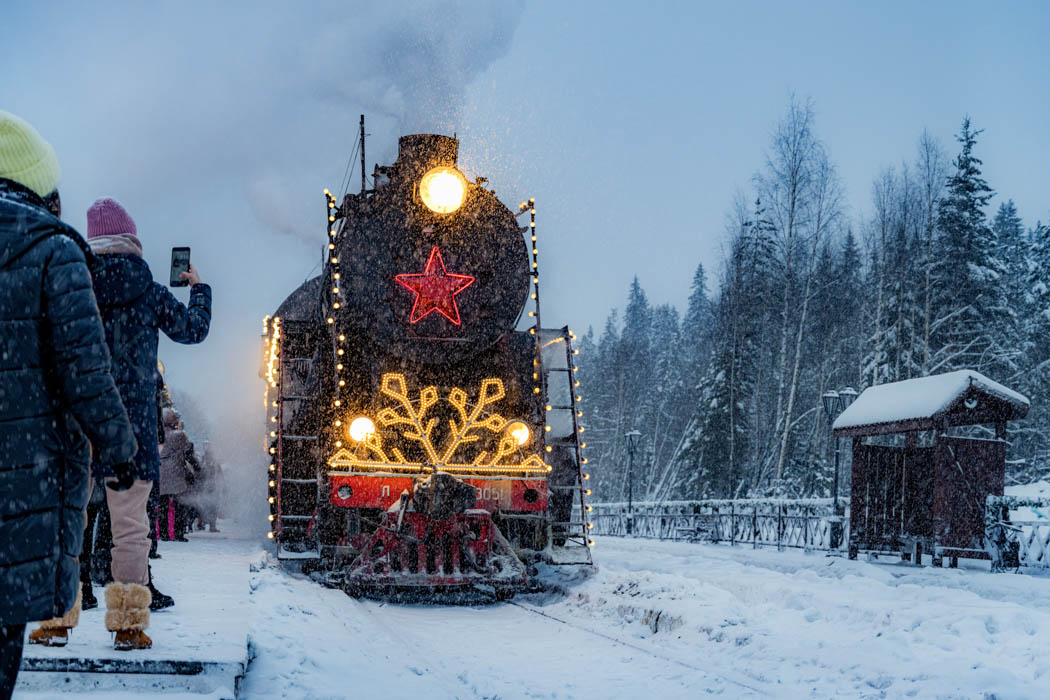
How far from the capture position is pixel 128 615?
420 centimetres

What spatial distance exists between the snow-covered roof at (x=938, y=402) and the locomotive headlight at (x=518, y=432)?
24.1 feet

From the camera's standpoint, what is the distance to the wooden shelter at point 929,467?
48.3ft

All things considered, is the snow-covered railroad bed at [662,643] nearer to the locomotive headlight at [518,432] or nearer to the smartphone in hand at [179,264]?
the locomotive headlight at [518,432]

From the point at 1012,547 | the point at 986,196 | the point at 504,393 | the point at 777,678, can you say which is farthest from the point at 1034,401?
the point at 777,678

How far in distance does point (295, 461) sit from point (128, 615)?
6.88m

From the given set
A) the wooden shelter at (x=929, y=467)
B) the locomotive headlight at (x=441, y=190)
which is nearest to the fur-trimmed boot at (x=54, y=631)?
the locomotive headlight at (x=441, y=190)

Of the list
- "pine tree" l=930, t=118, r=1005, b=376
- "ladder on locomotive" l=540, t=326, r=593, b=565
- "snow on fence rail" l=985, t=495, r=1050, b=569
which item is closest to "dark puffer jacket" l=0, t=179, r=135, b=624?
"ladder on locomotive" l=540, t=326, r=593, b=565

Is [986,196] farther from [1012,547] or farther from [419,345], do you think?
[419,345]

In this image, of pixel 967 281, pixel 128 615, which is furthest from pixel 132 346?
pixel 967 281

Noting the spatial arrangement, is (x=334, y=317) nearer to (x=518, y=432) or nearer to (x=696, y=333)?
(x=518, y=432)

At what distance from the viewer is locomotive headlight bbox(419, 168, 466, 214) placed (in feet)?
33.3

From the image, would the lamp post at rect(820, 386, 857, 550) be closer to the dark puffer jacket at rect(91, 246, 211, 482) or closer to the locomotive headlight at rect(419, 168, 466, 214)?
the locomotive headlight at rect(419, 168, 466, 214)

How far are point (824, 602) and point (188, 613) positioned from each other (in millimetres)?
5181

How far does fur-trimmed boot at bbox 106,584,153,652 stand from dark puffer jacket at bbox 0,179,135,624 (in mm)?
1564
